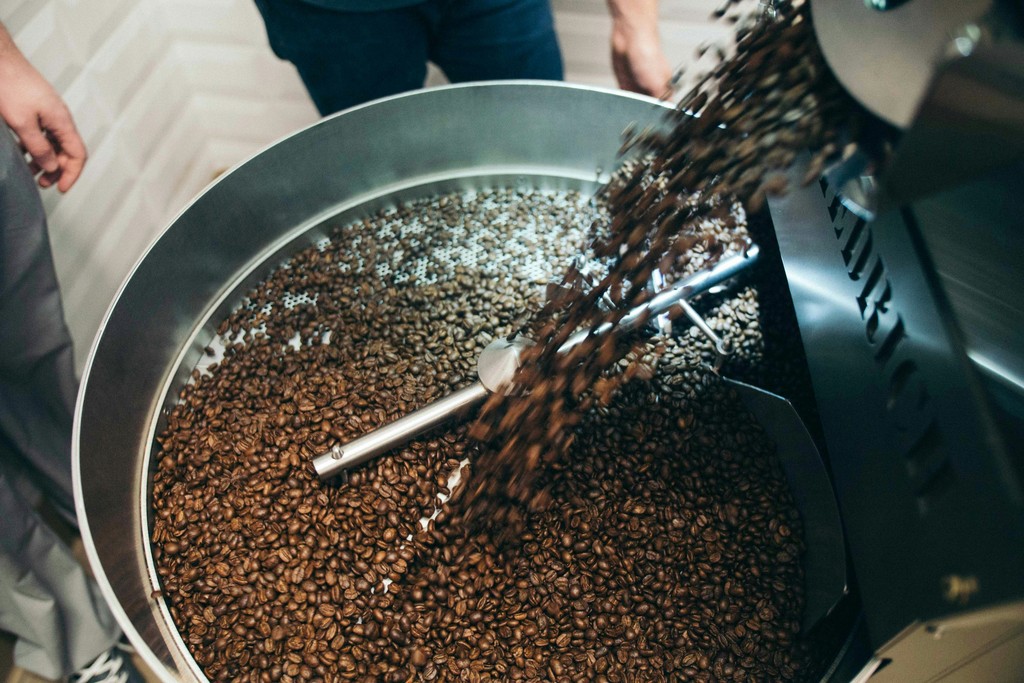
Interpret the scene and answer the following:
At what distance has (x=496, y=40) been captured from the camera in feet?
4.86

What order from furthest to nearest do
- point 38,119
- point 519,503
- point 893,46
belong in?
point 38,119 → point 519,503 → point 893,46

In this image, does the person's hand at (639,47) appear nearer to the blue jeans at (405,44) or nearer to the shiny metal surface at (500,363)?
the blue jeans at (405,44)

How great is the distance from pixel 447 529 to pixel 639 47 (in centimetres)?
99

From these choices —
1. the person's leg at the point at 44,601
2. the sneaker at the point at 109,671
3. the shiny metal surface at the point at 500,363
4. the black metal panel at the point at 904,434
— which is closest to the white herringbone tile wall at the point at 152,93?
the person's leg at the point at 44,601

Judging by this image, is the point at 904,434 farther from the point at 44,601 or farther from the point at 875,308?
the point at 44,601

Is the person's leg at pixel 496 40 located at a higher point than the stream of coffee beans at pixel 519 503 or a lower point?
higher

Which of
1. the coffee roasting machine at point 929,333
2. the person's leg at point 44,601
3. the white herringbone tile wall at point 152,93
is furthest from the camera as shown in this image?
the white herringbone tile wall at point 152,93

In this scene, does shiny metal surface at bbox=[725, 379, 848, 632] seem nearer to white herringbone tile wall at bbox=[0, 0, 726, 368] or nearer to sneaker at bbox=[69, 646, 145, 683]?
white herringbone tile wall at bbox=[0, 0, 726, 368]

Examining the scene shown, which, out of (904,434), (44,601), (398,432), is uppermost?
(904,434)

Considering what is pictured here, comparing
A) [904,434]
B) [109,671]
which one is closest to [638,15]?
[904,434]

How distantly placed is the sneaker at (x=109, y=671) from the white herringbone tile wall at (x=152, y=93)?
0.82m

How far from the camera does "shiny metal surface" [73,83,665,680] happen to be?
98 cm

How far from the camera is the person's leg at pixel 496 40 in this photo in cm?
145

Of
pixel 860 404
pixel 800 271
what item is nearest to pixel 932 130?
pixel 860 404
